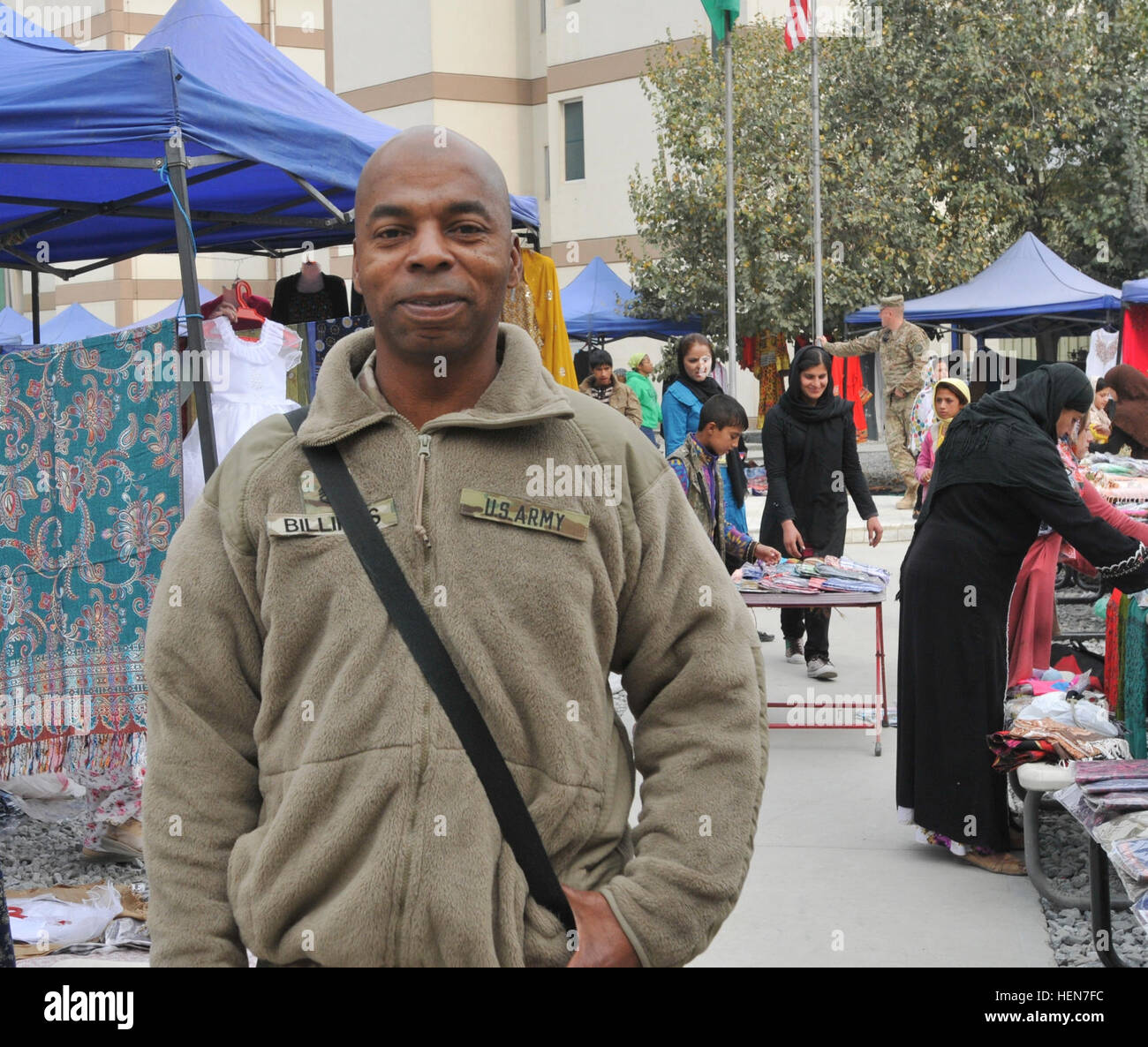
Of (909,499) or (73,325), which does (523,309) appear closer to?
(909,499)

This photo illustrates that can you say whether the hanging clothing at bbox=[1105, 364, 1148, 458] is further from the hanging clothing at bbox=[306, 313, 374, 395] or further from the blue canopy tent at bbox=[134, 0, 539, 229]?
the hanging clothing at bbox=[306, 313, 374, 395]

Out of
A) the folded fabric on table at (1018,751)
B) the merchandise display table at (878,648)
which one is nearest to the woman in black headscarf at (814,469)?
the merchandise display table at (878,648)

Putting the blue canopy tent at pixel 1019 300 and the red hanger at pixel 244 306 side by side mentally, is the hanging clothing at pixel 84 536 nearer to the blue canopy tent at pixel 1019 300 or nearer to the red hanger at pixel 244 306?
the red hanger at pixel 244 306

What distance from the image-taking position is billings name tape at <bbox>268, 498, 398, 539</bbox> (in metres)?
1.84

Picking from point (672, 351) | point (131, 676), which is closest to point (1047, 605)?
point (131, 676)

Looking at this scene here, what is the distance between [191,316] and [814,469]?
482cm

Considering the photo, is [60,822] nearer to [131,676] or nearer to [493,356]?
[131,676]

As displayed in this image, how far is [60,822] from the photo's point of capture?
20.8ft

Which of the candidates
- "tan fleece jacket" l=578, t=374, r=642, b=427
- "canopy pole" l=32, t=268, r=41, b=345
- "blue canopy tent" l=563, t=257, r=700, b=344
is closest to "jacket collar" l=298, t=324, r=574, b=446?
"canopy pole" l=32, t=268, r=41, b=345

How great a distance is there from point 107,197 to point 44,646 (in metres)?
2.60

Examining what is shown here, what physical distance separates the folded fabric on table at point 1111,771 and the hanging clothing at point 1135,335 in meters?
15.1

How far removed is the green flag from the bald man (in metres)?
14.1

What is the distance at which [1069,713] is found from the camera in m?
5.61

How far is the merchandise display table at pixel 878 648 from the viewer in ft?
25.0
